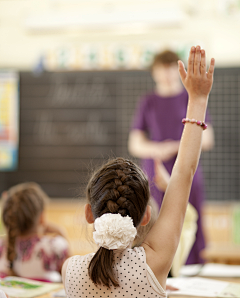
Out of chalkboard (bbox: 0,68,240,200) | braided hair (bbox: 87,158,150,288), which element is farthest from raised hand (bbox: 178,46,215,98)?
chalkboard (bbox: 0,68,240,200)

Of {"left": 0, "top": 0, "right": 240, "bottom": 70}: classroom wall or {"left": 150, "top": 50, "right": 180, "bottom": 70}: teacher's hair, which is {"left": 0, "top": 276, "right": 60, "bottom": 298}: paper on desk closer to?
{"left": 150, "top": 50, "right": 180, "bottom": 70}: teacher's hair

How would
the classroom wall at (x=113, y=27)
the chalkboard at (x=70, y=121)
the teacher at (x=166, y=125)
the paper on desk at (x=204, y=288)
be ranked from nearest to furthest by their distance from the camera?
the paper on desk at (x=204, y=288) → the teacher at (x=166, y=125) → the classroom wall at (x=113, y=27) → the chalkboard at (x=70, y=121)

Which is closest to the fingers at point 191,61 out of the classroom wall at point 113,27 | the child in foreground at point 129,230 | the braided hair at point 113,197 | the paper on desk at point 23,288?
the child in foreground at point 129,230

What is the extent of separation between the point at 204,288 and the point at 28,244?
2.58 ft

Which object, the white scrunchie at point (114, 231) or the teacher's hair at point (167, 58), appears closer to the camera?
the white scrunchie at point (114, 231)

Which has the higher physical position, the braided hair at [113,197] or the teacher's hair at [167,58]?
the teacher's hair at [167,58]

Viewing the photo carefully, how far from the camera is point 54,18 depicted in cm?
411

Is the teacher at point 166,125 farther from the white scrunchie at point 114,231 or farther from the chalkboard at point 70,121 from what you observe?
the chalkboard at point 70,121

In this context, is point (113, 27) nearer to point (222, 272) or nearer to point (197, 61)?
point (222, 272)

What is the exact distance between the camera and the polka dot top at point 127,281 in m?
0.82

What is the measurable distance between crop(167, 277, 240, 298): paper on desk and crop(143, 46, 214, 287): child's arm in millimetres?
291

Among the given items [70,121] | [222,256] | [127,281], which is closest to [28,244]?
[127,281]

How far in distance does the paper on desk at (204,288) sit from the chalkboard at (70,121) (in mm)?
3140

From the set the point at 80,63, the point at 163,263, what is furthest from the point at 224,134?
the point at 163,263
